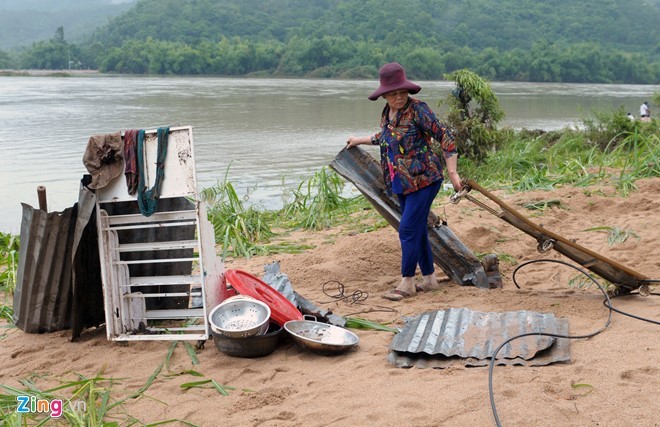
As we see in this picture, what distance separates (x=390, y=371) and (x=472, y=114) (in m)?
7.53

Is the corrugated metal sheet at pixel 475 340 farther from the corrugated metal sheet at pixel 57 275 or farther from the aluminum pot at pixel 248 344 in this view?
the corrugated metal sheet at pixel 57 275

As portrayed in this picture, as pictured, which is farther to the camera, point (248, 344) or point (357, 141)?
point (357, 141)

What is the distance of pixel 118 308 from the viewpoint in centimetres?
442

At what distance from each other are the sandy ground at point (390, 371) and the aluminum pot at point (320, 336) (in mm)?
56

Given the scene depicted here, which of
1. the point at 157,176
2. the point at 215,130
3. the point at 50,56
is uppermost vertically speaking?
the point at 50,56

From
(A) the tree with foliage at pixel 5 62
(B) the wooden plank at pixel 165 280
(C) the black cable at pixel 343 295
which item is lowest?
(C) the black cable at pixel 343 295

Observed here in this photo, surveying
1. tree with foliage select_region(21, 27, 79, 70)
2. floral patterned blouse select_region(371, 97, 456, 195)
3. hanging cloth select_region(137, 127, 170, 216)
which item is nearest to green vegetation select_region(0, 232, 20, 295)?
hanging cloth select_region(137, 127, 170, 216)

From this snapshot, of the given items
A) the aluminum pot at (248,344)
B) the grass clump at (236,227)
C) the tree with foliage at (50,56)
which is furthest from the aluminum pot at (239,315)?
the tree with foliage at (50,56)

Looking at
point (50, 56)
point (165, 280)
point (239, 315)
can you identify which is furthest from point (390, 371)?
point (50, 56)

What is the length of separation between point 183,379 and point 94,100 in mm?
30564

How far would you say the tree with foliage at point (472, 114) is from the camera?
10281 millimetres

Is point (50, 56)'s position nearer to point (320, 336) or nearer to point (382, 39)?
point (382, 39)

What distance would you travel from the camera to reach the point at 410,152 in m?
4.81

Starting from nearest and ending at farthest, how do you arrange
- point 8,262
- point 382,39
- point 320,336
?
Answer: point 320,336
point 8,262
point 382,39
